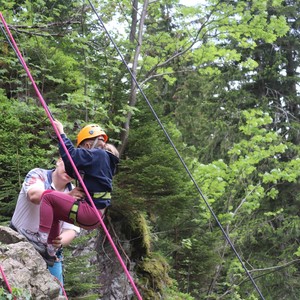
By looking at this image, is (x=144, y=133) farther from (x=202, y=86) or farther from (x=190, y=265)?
(x=202, y=86)

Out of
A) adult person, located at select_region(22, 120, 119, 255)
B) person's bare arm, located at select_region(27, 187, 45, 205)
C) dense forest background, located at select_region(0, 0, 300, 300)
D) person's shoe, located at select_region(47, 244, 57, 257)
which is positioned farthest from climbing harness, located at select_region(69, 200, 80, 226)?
dense forest background, located at select_region(0, 0, 300, 300)

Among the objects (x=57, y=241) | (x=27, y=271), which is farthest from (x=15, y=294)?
(x=57, y=241)

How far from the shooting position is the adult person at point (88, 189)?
3.78 meters

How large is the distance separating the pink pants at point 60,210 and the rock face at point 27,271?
266mm

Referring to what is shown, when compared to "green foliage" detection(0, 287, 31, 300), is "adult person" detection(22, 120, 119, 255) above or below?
above

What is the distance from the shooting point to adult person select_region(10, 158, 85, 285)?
3.96 meters

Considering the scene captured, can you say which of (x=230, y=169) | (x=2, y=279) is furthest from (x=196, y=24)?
(x=2, y=279)

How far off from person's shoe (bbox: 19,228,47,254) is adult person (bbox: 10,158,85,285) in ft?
0.06

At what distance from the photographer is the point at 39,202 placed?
3.92 meters

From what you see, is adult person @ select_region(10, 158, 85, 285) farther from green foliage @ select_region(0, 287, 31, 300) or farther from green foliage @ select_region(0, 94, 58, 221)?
green foliage @ select_region(0, 94, 58, 221)

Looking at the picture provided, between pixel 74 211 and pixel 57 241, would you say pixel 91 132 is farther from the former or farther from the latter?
pixel 57 241

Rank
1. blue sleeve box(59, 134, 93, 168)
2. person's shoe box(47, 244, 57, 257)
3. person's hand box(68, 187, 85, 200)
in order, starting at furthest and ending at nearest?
person's shoe box(47, 244, 57, 257)
person's hand box(68, 187, 85, 200)
blue sleeve box(59, 134, 93, 168)

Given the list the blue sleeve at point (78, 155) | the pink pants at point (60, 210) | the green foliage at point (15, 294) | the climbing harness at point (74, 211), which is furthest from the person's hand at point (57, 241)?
the blue sleeve at point (78, 155)

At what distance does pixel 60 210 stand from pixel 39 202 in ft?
0.71
